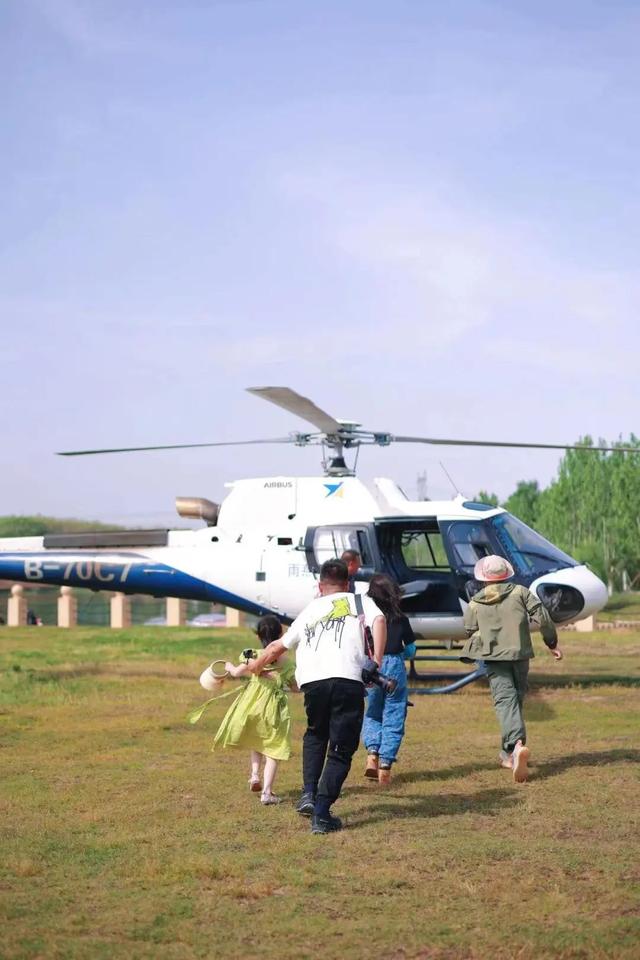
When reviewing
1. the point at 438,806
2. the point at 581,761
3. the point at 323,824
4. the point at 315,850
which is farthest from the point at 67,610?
the point at 315,850

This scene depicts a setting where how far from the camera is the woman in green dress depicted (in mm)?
8656

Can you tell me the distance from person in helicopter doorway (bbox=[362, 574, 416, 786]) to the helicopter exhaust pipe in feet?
27.2

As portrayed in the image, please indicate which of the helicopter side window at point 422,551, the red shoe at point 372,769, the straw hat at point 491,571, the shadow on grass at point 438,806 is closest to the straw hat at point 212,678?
the shadow on grass at point 438,806

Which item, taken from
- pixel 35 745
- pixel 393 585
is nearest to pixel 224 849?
pixel 393 585

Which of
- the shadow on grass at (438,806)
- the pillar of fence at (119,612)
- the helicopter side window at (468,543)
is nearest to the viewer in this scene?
the shadow on grass at (438,806)

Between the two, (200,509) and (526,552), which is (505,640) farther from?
(200,509)

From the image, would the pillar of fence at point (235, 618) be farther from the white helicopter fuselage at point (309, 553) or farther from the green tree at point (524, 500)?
the green tree at point (524, 500)

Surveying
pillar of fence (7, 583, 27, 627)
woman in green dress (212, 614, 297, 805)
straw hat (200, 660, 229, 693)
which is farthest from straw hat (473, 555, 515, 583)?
pillar of fence (7, 583, 27, 627)

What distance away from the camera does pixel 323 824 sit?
761 centimetres

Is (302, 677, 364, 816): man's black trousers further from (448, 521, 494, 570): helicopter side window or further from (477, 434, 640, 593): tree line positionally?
(477, 434, 640, 593): tree line

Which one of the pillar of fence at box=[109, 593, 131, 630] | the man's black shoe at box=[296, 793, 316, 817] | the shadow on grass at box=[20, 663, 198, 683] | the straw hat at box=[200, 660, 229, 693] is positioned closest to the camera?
the man's black shoe at box=[296, 793, 316, 817]

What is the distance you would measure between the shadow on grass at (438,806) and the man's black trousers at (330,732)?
1.20 ft

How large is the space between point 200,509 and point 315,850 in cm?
1140

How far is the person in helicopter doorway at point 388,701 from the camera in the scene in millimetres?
9680
